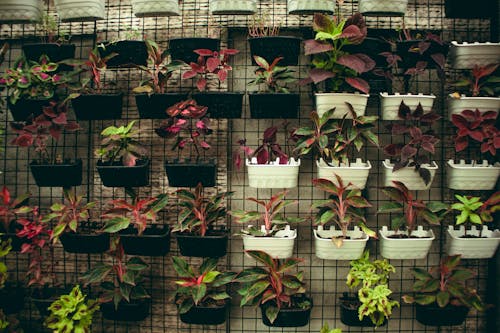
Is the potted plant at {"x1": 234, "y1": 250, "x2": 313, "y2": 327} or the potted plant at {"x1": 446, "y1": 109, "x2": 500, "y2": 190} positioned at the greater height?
the potted plant at {"x1": 446, "y1": 109, "x2": 500, "y2": 190}

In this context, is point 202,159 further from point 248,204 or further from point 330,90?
point 330,90

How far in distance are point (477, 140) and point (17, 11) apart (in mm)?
3103

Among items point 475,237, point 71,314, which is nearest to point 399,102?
point 475,237

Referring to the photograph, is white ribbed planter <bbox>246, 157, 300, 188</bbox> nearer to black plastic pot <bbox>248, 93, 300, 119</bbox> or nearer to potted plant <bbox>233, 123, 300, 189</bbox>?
potted plant <bbox>233, 123, 300, 189</bbox>

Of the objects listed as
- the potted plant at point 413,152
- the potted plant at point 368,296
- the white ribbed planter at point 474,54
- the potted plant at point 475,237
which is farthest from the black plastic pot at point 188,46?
the potted plant at point 475,237

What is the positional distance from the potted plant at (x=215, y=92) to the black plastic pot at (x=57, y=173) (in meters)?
0.94

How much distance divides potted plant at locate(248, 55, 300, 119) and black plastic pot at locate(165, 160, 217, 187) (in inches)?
18.8

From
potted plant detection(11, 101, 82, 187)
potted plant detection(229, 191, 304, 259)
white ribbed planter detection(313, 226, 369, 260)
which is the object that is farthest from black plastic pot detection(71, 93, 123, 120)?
white ribbed planter detection(313, 226, 369, 260)

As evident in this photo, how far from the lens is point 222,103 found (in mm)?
3408

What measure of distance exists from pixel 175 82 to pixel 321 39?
3.65ft

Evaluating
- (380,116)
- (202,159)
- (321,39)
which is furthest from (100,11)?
(380,116)

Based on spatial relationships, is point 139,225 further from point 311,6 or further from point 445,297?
point 445,297

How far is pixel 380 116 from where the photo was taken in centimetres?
360

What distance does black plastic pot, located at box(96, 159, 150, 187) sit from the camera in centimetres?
335
